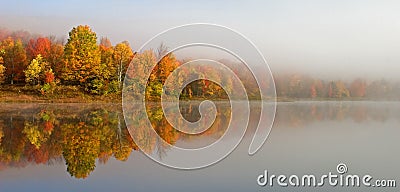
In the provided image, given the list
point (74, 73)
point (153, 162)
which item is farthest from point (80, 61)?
point (153, 162)

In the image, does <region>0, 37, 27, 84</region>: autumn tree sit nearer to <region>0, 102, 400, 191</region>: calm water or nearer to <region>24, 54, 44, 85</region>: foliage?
<region>24, 54, 44, 85</region>: foliage

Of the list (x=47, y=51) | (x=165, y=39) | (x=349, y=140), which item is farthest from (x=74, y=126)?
(x=47, y=51)

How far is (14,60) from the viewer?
51.3 meters

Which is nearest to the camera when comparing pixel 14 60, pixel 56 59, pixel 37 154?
pixel 37 154

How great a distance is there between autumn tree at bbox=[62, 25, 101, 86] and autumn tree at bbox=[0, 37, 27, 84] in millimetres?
7176

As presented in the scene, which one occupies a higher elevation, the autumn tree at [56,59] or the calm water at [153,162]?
the autumn tree at [56,59]

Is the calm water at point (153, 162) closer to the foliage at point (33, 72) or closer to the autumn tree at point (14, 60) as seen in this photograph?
the foliage at point (33, 72)

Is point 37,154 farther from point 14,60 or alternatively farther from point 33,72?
point 14,60

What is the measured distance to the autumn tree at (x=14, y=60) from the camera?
49906 millimetres

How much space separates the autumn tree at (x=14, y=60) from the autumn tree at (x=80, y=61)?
718cm

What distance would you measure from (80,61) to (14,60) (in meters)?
10.9

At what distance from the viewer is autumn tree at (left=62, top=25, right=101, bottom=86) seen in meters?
46.4

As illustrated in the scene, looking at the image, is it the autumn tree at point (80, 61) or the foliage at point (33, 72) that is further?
the autumn tree at point (80, 61)

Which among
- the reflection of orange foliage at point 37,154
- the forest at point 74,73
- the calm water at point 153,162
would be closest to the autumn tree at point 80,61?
the forest at point 74,73
